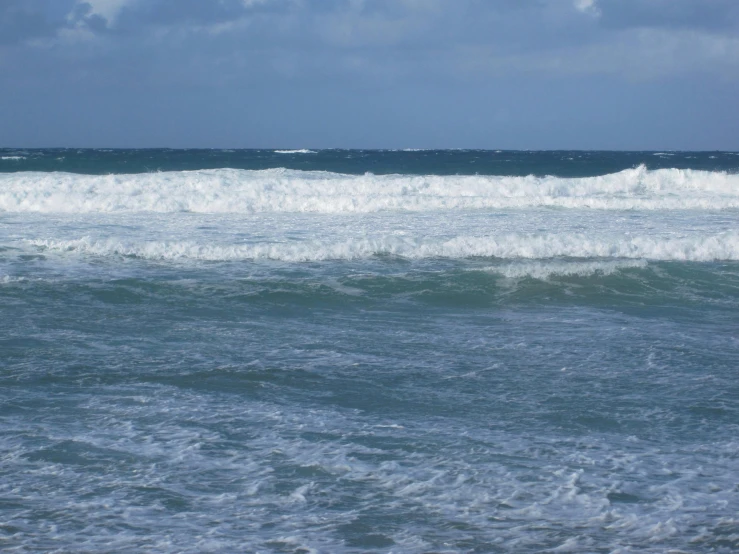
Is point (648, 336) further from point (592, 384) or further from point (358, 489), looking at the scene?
point (358, 489)

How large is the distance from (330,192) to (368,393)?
17.9 m

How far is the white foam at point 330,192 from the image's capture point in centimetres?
1959

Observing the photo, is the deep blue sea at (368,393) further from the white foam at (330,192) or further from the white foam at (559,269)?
the white foam at (330,192)

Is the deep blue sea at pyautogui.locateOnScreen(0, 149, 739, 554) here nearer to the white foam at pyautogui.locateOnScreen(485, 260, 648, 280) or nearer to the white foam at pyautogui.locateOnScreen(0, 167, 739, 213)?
the white foam at pyautogui.locateOnScreen(485, 260, 648, 280)

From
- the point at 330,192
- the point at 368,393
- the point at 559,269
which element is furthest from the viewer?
the point at 330,192

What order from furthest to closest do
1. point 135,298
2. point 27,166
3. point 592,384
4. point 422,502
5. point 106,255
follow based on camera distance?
point 27,166
point 106,255
point 135,298
point 592,384
point 422,502

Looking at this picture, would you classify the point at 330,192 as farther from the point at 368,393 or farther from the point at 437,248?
the point at 368,393

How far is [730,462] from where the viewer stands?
15.9ft

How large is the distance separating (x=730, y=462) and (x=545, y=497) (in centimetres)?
137

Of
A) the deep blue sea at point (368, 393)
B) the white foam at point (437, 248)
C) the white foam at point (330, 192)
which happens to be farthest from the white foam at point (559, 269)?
the white foam at point (330, 192)

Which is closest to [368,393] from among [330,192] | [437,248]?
[437,248]

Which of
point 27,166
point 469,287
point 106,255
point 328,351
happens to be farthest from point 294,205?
point 27,166

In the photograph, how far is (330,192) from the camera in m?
23.7

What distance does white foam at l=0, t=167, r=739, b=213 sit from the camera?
19594 millimetres
